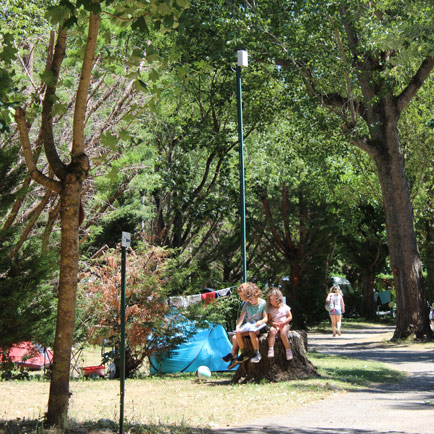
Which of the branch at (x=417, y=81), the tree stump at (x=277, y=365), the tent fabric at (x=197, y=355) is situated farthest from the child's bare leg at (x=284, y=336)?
the branch at (x=417, y=81)

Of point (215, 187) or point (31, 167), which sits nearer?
point (31, 167)

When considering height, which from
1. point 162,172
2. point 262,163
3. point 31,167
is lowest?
point 31,167

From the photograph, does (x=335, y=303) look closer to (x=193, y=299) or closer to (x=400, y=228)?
(x=400, y=228)

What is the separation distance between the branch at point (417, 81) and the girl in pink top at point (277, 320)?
10977 millimetres

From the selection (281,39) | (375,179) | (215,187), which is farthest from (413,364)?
(375,179)

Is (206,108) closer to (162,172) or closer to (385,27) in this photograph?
(162,172)

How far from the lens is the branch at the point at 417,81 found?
62.7ft

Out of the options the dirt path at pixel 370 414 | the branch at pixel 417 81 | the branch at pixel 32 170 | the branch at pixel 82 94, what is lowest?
the dirt path at pixel 370 414

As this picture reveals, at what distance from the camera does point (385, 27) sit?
16.2 meters

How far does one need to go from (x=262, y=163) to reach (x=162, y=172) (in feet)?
23.4

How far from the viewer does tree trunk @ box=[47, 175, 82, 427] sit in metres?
6.53

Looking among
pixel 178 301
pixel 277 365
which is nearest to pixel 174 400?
pixel 277 365

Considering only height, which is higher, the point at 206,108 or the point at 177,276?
the point at 206,108

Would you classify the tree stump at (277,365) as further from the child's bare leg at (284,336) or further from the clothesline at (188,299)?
the clothesline at (188,299)
